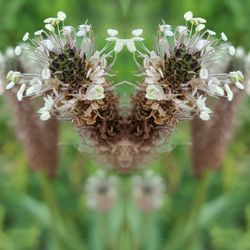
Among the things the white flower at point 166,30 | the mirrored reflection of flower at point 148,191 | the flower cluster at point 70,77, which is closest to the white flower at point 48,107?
the flower cluster at point 70,77

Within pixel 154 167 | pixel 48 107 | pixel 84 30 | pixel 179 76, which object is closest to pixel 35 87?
pixel 48 107

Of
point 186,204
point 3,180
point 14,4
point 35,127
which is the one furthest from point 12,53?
point 186,204

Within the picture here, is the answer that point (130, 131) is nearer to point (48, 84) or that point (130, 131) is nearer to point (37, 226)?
point (48, 84)

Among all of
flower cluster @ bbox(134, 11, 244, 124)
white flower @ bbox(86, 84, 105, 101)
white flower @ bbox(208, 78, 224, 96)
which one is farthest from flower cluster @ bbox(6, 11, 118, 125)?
white flower @ bbox(208, 78, 224, 96)

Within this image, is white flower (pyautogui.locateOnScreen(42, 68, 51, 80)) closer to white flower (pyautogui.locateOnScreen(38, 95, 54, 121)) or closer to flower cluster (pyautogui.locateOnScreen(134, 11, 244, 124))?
white flower (pyautogui.locateOnScreen(38, 95, 54, 121))

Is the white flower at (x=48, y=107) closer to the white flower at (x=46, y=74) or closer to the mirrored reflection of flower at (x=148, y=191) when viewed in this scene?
the white flower at (x=46, y=74)

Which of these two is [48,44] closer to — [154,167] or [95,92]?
[95,92]
